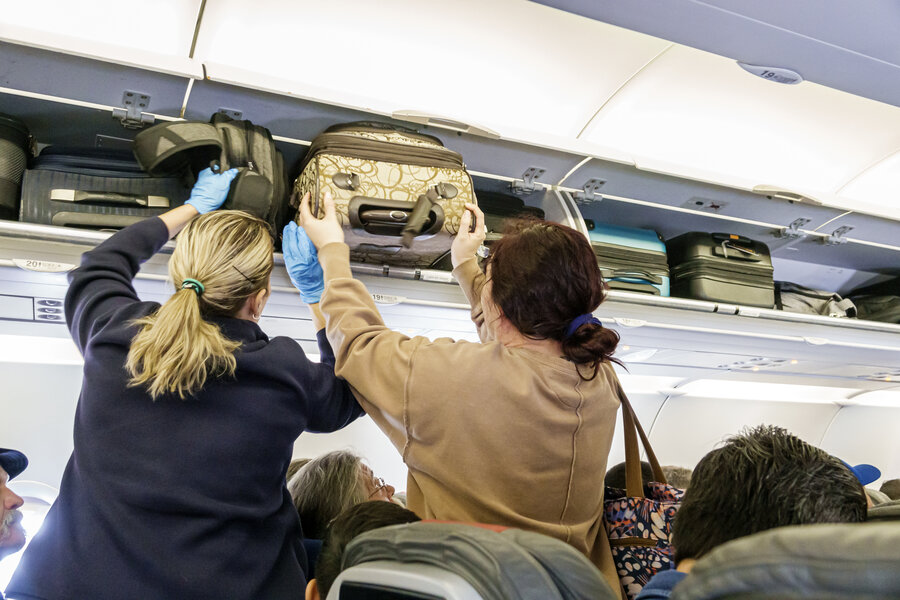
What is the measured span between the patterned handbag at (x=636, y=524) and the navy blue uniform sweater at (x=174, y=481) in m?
0.89

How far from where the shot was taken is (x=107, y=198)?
256 centimetres

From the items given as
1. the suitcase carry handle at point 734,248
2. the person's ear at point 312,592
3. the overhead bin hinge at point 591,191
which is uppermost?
the overhead bin hinge at point 591,191

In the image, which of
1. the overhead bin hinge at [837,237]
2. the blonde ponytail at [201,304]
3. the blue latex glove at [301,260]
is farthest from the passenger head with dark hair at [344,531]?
the overhead bin hinge at [837,237]

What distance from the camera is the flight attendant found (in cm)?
174

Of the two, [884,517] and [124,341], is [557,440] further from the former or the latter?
[124,341]

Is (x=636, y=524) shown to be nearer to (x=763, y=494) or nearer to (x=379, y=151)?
(x=763, y=494)

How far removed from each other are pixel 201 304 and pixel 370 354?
0.53 metres

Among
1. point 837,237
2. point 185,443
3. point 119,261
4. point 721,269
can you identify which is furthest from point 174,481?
point 837,237

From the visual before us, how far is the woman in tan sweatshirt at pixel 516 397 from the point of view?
71.5 inches

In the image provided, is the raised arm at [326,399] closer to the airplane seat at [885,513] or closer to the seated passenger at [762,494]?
the seated passenger at [762,494]

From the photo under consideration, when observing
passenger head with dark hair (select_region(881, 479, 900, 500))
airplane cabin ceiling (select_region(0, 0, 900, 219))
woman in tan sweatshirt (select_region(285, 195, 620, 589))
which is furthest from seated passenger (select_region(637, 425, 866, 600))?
passenger head with dark hair (select_region(881, 479, 900, 500))

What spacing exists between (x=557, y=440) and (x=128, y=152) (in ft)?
6.59

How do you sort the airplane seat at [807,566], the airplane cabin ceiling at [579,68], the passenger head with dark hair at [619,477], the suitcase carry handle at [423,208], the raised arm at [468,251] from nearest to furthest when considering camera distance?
the airplane seat at [807,566] → the airplane cabin ceiling at [579,68] → the suitcase carry handle at [423,208] → the raised arm at [468,251] → the passenger head with dark hair at [619,477]

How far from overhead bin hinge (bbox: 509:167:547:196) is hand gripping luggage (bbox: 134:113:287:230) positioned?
48.2 inches
